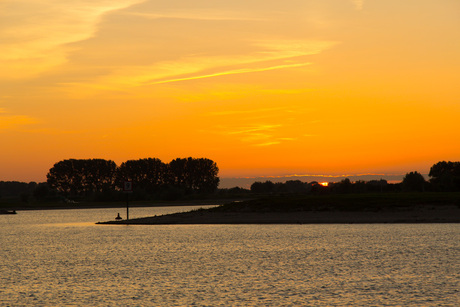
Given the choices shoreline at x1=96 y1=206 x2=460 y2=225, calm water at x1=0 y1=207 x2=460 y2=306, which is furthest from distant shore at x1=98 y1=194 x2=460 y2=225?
calm water at x1=0 y1=207 x2=460 y2=306

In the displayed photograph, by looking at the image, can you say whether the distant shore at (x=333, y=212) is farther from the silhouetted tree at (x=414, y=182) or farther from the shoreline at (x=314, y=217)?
the silhouetted tree at (x=414, y=182)

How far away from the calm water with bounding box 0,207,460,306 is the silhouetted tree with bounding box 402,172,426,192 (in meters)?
113

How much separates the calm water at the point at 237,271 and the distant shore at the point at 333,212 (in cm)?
2569

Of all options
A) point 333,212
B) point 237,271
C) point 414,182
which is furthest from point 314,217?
point 414,182

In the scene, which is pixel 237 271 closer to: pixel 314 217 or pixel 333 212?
pixel 314 217

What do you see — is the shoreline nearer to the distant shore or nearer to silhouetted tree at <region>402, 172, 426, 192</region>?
the distant shore

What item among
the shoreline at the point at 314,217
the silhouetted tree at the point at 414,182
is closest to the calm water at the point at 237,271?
the shoreline at the point at 314,217

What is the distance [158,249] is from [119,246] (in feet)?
17.6

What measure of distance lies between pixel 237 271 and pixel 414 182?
146 m

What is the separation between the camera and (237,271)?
122 feet

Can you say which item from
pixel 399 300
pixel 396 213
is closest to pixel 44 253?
pixel 399 300

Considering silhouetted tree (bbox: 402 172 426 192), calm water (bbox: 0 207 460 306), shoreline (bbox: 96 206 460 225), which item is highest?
silhouetted tree (bbox: 402 172 426 192)

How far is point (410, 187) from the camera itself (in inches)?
6777

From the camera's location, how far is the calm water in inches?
1102
